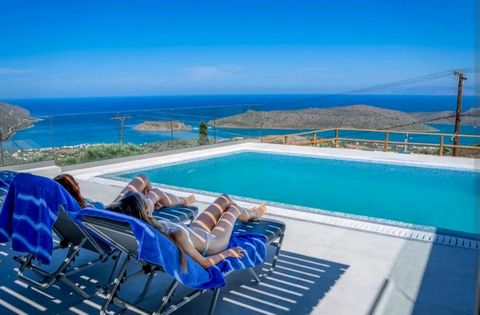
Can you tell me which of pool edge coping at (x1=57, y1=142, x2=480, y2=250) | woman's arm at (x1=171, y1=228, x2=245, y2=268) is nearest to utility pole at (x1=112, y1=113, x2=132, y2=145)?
pool edge coping at (x1=57, y1=142, x2=480, y2=250)

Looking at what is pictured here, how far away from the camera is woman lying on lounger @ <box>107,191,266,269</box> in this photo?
2.33m

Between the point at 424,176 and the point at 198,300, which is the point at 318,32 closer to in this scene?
the point at 424,176

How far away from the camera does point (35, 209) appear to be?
8.34 ft

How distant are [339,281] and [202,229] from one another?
115 cm

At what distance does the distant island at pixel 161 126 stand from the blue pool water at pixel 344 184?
1.23 meters

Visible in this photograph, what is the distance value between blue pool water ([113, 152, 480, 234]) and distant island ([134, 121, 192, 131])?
1.23 meters

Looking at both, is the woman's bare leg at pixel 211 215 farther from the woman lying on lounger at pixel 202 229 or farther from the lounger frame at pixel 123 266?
the lounger frame at pixel 123 266

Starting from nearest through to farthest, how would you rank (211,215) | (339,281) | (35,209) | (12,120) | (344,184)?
(35,209) → (211,215) → (339,281) → (12,120) → (344,184)

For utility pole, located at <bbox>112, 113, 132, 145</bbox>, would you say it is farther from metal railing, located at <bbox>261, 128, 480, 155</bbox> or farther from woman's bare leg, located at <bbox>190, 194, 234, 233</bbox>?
woman's bare leg, located at <bbox>190, 194, 234, 233</bbox>

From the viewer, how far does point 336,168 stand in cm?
888

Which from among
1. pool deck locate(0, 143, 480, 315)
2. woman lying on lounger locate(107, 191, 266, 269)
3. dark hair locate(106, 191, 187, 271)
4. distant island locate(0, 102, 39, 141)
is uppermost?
distant island locate(0, 102, 39, 141)

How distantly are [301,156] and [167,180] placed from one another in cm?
368

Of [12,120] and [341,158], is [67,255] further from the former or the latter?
[341,158]

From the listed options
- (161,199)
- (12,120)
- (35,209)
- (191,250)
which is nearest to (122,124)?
(12,120)
